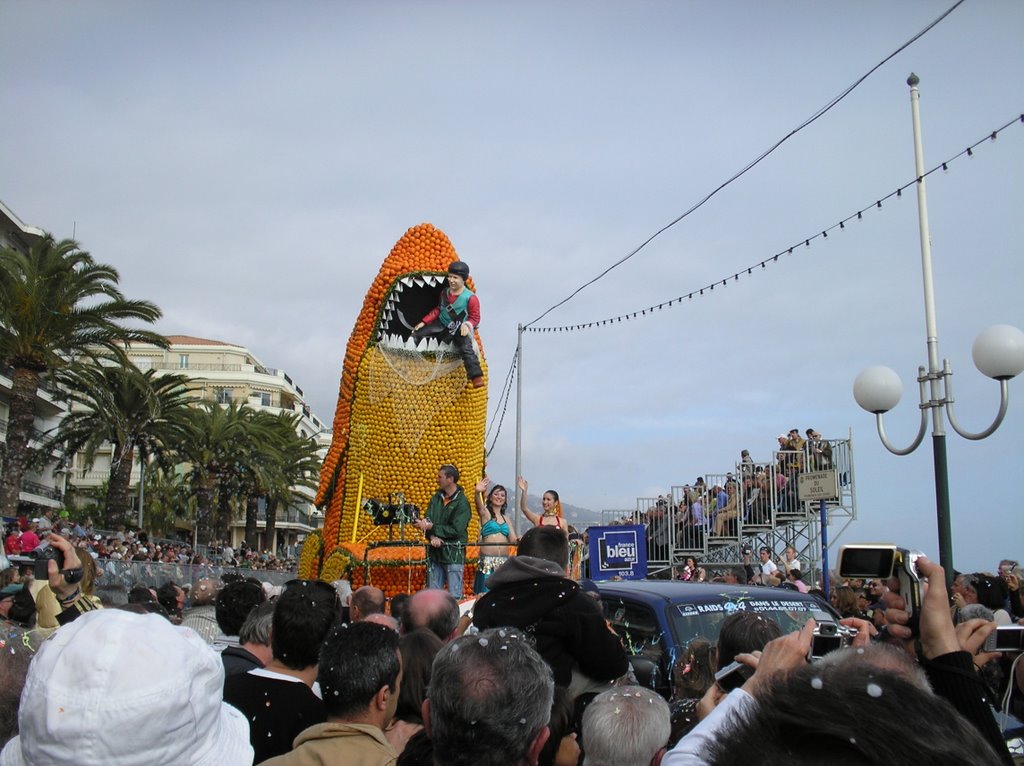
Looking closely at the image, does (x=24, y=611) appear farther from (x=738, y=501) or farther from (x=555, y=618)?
(x=738, y=501)

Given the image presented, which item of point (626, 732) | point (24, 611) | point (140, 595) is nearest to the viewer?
point (626, 732)

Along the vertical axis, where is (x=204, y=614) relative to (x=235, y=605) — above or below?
below

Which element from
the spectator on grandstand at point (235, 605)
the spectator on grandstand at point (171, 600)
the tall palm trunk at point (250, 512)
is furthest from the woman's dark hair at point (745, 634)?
the tall palm trunk at point (250, 512)

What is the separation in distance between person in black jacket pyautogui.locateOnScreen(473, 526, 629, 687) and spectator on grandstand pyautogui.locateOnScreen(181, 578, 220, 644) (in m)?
2.75

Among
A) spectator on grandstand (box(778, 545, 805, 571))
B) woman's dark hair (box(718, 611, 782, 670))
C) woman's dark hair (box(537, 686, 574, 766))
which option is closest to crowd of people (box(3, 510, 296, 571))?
spectator on grandstand (box(778, 545, 805, 571))

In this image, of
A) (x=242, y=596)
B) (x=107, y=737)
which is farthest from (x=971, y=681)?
(x=242, y=596)

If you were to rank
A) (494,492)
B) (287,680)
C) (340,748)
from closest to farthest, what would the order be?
(340,748), (287,680), (494,492)

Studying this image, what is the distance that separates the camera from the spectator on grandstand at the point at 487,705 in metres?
2.38

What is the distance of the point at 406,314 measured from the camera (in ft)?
41.1

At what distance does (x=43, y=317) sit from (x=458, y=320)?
13.8 metres

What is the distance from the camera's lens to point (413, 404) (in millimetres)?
12250

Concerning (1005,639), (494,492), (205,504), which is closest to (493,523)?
(494,492)

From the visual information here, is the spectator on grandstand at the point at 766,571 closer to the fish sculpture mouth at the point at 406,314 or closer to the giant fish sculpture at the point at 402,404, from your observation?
the giant fish sculpture at the point at 402,404

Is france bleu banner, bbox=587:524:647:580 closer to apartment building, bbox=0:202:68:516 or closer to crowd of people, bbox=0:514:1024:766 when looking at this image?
crowd of people, bbox=0:514:1024:766
